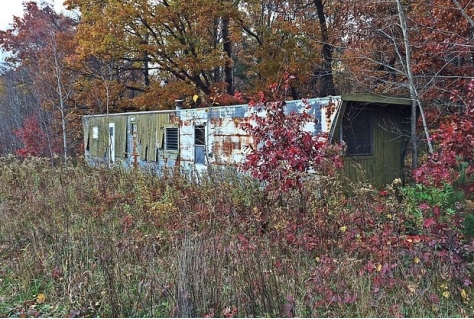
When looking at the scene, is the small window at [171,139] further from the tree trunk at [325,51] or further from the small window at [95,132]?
the tree trunk at [325,51]

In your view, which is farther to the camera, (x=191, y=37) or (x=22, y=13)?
(x=22, y=13)

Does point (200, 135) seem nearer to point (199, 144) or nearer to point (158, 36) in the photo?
point (199, 144)

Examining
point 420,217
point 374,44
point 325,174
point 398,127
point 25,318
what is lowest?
point 25,318

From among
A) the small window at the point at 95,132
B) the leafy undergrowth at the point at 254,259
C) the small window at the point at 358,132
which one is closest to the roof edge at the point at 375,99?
the small window at the point at 358,132

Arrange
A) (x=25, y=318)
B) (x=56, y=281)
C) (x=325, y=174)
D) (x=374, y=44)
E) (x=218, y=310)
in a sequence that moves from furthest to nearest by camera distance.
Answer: (x=374, y=44), (x=325, y=174), (x=56, y=281), (x=25, y=318), (x=218, y=310)

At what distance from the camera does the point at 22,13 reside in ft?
67.5

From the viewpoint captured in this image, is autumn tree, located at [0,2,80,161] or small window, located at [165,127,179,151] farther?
autumn tree, located at [0,2,80,161]

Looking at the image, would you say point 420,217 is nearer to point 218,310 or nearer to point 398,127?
point 218,310

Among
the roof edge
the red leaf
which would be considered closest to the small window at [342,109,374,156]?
the roof edge

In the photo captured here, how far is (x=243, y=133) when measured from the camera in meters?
9.30

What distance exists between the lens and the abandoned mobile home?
801 centimetres

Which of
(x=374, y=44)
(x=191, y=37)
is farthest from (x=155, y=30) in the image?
(x=374, y=44)

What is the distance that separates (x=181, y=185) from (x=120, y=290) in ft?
11.8

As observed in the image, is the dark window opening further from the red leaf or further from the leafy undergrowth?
the red leaf
